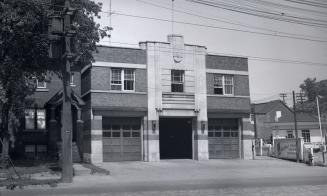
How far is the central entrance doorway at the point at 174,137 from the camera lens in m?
34.9

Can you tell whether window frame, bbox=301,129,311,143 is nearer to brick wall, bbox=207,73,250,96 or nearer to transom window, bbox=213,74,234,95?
brick wall, bbox=207,73,250,96

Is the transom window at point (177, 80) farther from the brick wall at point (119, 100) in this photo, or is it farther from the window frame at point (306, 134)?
the window frame at point (306, 134)

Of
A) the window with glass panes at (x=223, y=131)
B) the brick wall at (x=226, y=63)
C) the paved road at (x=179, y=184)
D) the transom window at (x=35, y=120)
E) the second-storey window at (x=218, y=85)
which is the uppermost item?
the brick wall at (x=226, y=63)

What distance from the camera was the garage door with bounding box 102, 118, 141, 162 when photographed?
31.0 metres

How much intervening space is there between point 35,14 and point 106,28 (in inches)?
188

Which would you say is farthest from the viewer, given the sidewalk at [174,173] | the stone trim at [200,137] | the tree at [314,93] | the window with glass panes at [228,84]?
the tree at [314,93]

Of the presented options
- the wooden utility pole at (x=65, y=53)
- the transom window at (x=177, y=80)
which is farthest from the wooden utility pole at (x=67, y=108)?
the transom window at (x=177, y=80)

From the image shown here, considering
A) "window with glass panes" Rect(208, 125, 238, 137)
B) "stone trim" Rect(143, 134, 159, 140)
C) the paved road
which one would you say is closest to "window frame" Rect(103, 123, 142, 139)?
"stone trim" Rect(143, 134, 159, 140)

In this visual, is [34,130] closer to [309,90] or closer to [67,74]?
→ [67,74]

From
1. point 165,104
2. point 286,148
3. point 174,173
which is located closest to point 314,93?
point 286,148

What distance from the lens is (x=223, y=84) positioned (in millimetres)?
34594

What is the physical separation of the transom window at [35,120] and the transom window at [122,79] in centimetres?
774

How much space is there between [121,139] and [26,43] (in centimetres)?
1216

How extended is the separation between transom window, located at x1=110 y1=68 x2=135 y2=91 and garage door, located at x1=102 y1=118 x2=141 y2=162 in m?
2.40
